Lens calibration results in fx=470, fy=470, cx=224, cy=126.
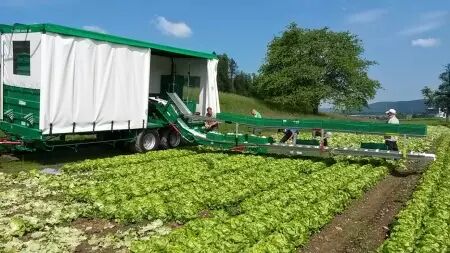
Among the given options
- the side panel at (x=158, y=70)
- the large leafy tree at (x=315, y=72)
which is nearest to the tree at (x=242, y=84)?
the large leafy tree at (x=315, y=72)

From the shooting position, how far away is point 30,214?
29.9 feet

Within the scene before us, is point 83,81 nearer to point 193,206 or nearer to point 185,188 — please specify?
point 185,188

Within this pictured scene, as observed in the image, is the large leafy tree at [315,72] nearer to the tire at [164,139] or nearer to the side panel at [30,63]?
the tire at [164,139]

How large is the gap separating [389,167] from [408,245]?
8751 millimetres

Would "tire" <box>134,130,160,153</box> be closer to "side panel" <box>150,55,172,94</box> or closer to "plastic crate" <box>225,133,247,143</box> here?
"plastic crate" <box>225,133,247,143</box>

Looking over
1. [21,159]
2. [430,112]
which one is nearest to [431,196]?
[21,159]

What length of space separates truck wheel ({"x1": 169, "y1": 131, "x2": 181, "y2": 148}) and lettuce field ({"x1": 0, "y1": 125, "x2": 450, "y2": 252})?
452cm

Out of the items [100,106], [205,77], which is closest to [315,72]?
[205,77]

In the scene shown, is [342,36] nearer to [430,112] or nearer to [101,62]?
[101,62]

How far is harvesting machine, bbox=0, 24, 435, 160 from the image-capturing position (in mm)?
13789

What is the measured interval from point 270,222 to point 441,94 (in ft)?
368

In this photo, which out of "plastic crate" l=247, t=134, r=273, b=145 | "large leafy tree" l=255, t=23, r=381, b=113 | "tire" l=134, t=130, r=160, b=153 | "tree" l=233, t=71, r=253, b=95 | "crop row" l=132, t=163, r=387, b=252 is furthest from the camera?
"tree" l=233, t=71, r=253, b=95

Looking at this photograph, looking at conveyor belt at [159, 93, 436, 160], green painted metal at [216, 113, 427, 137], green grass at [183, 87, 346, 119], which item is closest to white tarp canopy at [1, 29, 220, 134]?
conveyor belt at [159, 93, 436, 160]

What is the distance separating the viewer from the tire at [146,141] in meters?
17.6
